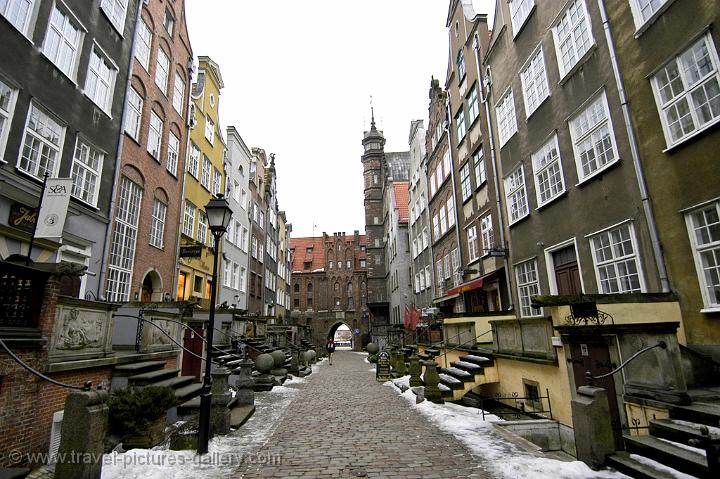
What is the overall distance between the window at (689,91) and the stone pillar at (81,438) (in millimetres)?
10569

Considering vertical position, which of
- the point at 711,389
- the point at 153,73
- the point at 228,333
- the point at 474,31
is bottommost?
the point at 711,389

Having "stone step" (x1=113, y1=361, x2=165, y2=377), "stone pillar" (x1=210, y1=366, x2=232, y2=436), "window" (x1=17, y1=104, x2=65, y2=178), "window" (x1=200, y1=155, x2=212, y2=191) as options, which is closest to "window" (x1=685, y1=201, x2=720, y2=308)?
"stone pillar" (x1=210, y1=366, x2=232, y2=436)

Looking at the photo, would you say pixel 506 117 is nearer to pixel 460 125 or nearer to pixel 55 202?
pixel 460 125

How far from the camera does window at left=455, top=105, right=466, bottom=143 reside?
20422 millimetres

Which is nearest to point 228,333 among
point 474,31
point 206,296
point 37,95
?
point 206,296

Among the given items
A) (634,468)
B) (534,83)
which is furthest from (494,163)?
(634,468)

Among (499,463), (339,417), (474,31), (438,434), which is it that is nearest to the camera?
(499,463)

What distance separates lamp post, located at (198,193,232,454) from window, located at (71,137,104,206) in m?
6.92

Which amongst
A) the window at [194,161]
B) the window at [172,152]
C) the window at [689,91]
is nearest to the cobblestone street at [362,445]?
the window at [689,91]

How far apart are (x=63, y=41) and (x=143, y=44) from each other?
19.1 feet

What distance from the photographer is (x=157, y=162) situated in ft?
55.2

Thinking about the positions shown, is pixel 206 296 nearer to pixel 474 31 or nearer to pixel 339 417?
pixel 339 417

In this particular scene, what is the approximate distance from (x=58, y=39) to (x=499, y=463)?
15.0m

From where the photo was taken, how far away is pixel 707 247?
689 centimetres
